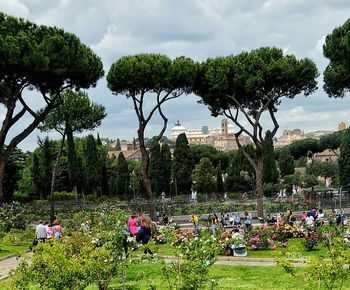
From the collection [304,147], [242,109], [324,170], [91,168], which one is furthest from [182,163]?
[304,147]

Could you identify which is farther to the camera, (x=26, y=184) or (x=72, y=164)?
(x=26, y=184)

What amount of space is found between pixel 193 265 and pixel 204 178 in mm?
50339

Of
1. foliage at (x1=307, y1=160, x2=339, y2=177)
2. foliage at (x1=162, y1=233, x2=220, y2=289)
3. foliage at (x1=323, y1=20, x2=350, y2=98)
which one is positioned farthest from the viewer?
foliage at (x1=307, y1=160, x2=339, y2=177)

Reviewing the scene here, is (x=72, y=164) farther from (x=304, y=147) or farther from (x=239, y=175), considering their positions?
(x=304, y=147)

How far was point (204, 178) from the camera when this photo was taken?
57.7 metres

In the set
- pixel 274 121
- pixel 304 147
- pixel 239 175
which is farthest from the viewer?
pixel 304 147

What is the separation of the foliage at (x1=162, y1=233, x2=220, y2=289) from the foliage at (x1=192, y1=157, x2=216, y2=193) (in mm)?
49387

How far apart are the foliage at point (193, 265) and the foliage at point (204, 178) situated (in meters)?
49.4

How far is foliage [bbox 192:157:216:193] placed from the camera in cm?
5744

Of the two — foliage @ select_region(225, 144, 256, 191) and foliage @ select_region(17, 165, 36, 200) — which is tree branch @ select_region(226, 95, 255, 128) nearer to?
foliage @ select_region(225, 144, 256, 191)

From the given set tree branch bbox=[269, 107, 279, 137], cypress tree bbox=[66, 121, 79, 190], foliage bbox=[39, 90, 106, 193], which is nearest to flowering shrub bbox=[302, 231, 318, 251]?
tree branch bbox=[269, 107, 279, 137]

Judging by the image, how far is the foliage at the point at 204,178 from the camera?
57.4m

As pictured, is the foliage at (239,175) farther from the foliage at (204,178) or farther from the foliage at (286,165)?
the foliage at (286,165)

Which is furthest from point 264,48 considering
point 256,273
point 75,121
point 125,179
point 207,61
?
point 125,179
